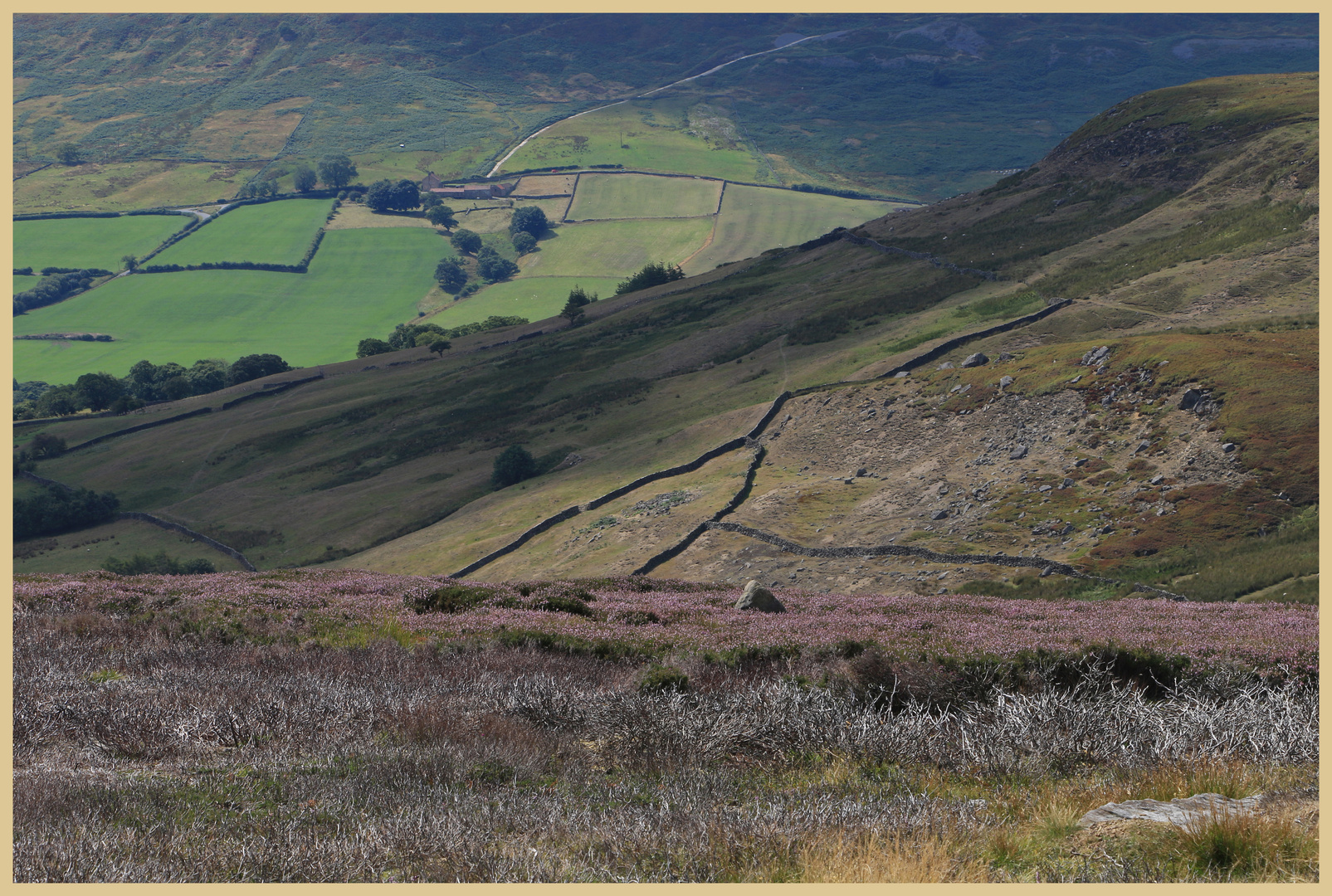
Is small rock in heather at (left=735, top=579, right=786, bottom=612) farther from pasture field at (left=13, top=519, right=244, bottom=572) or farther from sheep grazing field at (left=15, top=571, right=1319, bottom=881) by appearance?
pasture field at (left=13, top=519, right=244, bottom=572)

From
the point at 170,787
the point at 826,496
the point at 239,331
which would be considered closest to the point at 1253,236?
the point at 826,496

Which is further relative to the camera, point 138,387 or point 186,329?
point 186,329

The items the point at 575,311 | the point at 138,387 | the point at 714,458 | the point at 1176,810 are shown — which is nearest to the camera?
the point at 1176,810

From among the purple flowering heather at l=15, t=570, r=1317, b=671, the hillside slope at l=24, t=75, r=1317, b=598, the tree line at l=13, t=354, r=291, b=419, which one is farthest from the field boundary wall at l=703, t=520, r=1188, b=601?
the tree line at l=13, t=354, r=291, b=419

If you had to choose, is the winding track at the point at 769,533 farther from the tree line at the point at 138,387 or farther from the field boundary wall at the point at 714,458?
the tree line at the point at 138,387

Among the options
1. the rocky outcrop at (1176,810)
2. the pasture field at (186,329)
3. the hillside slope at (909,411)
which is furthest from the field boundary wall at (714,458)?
the pasture field at (186,329)

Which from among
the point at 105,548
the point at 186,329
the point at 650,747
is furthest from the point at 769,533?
the point at 186,329

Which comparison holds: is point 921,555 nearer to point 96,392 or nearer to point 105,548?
point 105,548
